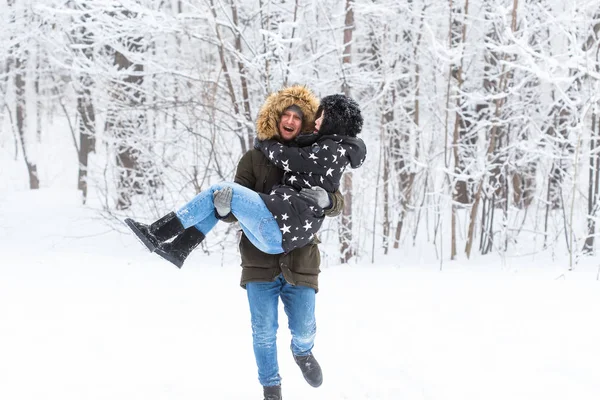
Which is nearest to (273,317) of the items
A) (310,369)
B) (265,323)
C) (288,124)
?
(265,323)

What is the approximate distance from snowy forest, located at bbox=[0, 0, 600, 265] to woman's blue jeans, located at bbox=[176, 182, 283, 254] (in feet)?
12.1

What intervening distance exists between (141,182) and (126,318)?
4.48 meters

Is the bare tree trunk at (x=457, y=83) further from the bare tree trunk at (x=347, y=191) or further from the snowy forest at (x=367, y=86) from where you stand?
the bare tree trunk at (x=347, y=191)

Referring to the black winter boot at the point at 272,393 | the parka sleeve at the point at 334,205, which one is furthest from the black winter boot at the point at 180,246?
the black winter boot at the point at 272,393

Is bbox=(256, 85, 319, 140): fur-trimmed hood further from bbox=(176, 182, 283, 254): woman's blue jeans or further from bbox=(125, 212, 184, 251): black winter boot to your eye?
bbox=(125, 212, 184, 251): black winter boot

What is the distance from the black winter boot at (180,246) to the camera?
2.80m

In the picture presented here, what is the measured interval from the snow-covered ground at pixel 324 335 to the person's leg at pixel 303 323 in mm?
601

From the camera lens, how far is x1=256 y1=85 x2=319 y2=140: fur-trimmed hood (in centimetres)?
287

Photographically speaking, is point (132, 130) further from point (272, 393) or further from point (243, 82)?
point (272, 393)

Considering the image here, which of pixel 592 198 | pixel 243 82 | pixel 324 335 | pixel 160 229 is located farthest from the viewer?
pixel 592 198

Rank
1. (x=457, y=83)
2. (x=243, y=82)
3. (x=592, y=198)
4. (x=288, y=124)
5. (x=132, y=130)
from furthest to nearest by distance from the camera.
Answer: (x=132, y=130), (x=592, y=198), (x=457, y=83), (x=243, y=82), (x=288, y=124)

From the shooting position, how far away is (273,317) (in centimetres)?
295

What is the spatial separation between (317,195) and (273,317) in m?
0.74

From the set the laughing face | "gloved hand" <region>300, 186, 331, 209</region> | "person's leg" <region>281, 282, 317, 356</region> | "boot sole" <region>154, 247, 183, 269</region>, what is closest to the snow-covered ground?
"person's leg" <region>281, 282, 317, 356</region>
